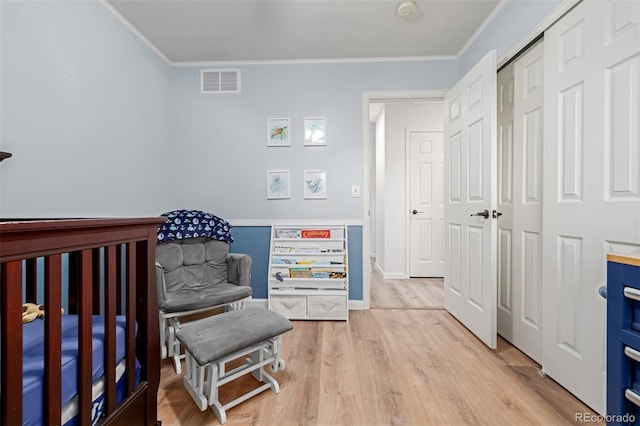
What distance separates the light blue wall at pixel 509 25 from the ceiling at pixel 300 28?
3.4 inches

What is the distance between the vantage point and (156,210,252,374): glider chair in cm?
180

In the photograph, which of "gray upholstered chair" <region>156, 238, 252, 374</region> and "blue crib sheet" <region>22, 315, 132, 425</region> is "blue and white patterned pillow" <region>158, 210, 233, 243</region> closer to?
"gray upholstered chair" <region>156, 238, 252, 374</region>

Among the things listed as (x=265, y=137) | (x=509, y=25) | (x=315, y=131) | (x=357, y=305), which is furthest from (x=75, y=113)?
(x=509, y=25)

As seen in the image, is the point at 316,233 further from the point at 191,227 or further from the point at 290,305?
the point at 191,227

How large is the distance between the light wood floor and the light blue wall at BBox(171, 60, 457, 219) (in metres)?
1.20

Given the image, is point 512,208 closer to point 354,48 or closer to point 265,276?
point 354,48

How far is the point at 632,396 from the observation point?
79 cm

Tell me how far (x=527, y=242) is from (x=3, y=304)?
2332mm

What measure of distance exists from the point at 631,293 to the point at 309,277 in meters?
1.95

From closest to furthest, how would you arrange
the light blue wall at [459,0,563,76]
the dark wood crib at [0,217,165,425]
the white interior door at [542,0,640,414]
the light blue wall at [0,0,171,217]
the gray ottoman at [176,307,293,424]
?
the dark wood crib at [0,217,165,425], the white interior door at [542,0,640,414], the gray ottoman at [176,307,293,424], the light blue wall at [0,0,171,217], the light blue wall at [459,0,563,76]

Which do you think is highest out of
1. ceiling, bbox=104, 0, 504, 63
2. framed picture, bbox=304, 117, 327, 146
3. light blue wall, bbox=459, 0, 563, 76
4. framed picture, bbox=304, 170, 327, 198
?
ceiling, bbox=104, 0, 504, 63

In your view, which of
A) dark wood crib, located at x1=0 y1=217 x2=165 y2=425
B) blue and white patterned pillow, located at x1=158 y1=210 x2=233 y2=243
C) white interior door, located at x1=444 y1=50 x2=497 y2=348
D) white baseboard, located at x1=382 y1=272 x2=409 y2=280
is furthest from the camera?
white baseboard, located at x1=382 y1=272 x2=409 y2=280

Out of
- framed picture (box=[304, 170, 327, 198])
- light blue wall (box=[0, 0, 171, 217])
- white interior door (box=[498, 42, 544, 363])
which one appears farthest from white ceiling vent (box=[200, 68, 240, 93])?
white interior door (box=[498, 42, 544, 363])

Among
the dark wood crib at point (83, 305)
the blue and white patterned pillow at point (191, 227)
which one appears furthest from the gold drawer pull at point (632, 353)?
the blue and white patterned pillow at point (191, 227)
